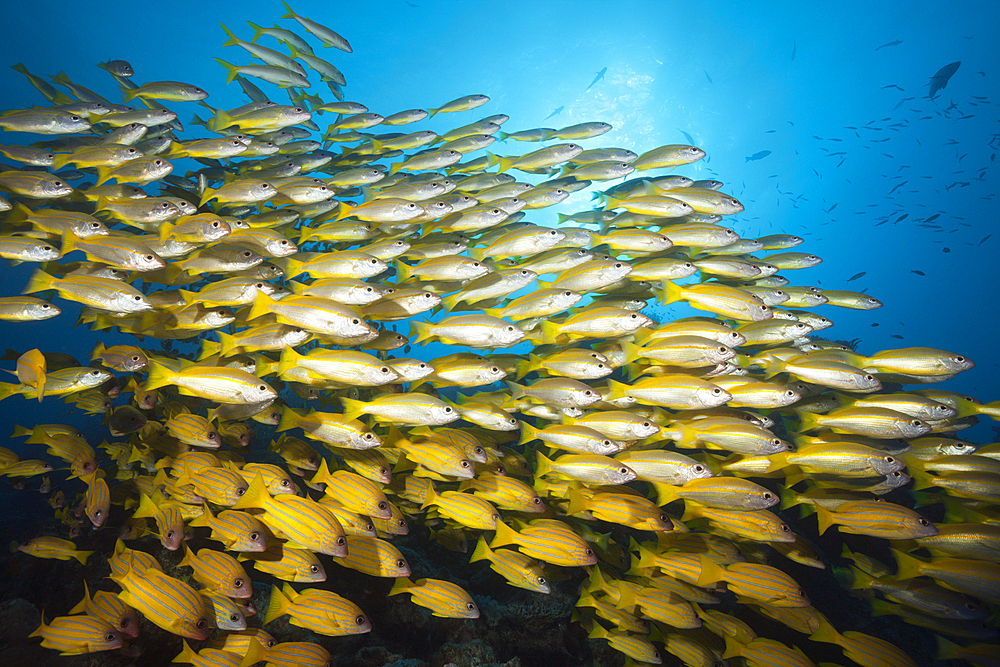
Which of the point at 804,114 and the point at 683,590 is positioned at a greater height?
the point at 804,114

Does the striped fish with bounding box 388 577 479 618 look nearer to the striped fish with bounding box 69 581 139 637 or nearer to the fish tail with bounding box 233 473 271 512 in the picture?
the fish tail with bounding box 233 473 271 512

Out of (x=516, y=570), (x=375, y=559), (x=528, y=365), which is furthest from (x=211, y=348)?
(x=516, y=570)

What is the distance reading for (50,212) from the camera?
11.6 ft

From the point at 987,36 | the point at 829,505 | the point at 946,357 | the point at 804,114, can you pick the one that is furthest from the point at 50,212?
the point at 987,36

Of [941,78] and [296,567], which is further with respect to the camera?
[941,78]

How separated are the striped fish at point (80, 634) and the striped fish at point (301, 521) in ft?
4.28

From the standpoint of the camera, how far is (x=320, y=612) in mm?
3068

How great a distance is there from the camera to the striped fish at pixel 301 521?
294cm

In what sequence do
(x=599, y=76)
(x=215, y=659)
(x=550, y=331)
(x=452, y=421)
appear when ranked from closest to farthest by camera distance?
A: (x=215, y=659), (x=452, y=421), (x=550, y=331), (x=599, y=76)

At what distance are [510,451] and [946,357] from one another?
4430 millimetres

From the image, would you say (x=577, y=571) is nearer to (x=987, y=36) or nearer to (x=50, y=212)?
(x=50, y=212)

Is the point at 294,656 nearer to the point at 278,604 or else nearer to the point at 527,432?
the point at 278,604

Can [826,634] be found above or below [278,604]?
above

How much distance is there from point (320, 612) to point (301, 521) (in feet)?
2.64
